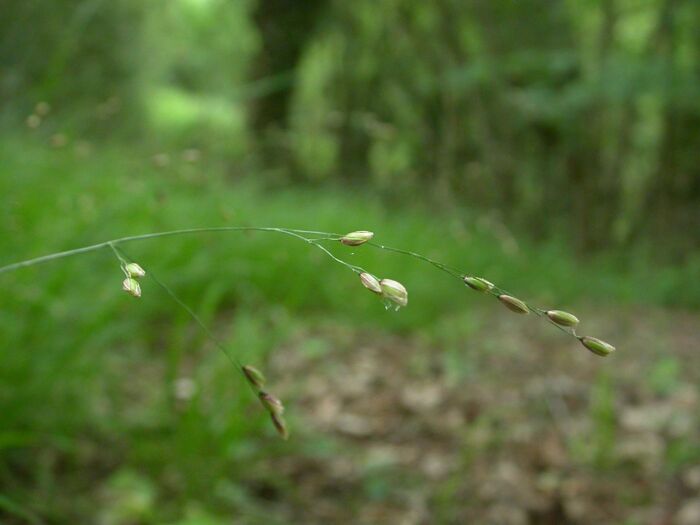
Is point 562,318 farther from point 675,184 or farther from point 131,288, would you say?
point 675,184

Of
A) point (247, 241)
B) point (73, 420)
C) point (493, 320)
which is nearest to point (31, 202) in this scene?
point (73, 420)

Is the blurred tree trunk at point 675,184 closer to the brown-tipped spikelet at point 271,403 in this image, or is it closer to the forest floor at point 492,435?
the forest floor at point 492,435

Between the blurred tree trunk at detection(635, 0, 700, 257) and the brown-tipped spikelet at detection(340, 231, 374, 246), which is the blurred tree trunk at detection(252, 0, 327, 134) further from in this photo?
the brown-tipped spikelet at detection(340, 231, 374, 246)

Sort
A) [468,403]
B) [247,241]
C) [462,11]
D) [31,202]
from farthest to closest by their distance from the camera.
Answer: [462,11] → [247,241] → [468,403] → [31,202]

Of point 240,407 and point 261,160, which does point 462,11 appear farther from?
point 240,407

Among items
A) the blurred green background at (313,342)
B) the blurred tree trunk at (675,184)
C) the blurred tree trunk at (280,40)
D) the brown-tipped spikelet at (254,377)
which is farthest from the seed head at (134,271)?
the blurred tree trunk at (280,40)

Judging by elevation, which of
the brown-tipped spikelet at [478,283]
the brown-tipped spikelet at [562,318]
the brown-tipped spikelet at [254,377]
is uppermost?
the brown-tipped spikelet at [478,283]

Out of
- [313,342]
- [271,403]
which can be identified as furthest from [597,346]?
[313,342]

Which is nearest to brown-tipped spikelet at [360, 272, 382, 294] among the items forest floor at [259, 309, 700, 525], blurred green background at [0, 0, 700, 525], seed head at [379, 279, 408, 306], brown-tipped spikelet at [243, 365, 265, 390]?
seed head at [379, 279, 408, 306]
